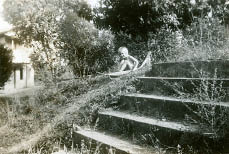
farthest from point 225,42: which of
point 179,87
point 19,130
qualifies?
point 19,130

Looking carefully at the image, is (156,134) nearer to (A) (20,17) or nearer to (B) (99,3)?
(A) (20,17)

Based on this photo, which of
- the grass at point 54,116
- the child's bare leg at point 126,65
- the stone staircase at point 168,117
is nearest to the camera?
the stone staircase at point 168,117

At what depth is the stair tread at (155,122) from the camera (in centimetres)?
323

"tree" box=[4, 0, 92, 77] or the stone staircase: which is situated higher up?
"tree" box=[4, 0, 92, 77]

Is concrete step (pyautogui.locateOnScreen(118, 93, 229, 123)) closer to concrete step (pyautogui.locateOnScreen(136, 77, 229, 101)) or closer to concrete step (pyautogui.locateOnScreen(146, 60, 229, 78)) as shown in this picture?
concrete step (pyautogui.locateOnScreen(136, 77, 229, 101))

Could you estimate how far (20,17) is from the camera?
32.3 feet

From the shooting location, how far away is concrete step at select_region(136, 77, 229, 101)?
3705 millimetres

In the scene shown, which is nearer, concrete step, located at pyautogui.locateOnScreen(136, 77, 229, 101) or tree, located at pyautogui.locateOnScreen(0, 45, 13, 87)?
concrete step, located at pyautogui.locateOnScreen(136, 77, 229, 101)

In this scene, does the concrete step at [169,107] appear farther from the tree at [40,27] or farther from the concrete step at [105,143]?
the tree at [40,27]

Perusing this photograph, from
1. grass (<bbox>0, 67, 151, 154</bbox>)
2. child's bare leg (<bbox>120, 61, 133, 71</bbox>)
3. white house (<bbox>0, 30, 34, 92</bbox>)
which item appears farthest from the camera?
white house (<bbox>0, 30, 34, 92</bbox>)

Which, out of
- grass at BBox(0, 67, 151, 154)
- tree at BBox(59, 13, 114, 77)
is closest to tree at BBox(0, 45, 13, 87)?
tree at BBox(59, 13, 114, 77)

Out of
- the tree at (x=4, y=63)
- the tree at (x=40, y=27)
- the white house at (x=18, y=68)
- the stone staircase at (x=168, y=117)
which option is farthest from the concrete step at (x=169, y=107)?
the white house at (x=18, y=68)

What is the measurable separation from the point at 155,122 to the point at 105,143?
2.54ft

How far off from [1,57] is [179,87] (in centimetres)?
704
